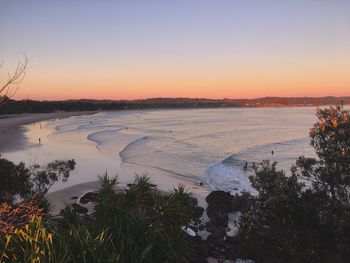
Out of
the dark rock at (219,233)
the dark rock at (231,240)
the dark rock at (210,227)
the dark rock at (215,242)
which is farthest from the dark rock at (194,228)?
the dark rock at (231,240)

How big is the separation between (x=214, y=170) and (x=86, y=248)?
97.3 ft

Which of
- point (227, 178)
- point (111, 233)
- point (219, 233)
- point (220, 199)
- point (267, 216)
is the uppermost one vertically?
point (111, 233)

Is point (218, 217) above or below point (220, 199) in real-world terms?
below

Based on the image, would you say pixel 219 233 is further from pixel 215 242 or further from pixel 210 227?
pixel 210 227

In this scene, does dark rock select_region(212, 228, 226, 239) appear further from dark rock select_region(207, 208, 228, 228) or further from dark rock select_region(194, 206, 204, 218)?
dark rock select_region(194, 206, 204, 218)

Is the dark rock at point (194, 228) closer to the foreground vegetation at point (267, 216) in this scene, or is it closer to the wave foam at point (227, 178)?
the foreground vegetation at point (267, 216)

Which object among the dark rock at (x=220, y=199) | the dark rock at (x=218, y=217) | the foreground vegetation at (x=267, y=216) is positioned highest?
the foreground vegetation at (x=267, y=216)

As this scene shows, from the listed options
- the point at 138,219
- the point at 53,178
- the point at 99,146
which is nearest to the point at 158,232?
the point at 138,219

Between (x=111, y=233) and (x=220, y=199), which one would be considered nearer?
(x=111, y=233)

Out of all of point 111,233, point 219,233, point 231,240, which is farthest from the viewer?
point 219,233

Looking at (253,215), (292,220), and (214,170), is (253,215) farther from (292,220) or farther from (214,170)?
(214,170)

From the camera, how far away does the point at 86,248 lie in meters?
8.01

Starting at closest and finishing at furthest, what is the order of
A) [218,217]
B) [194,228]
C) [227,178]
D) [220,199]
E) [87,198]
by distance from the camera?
[194,228], [218,217], [220,199], [87,198], [227,178]

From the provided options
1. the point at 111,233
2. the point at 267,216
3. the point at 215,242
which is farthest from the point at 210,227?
the point at 111,233
